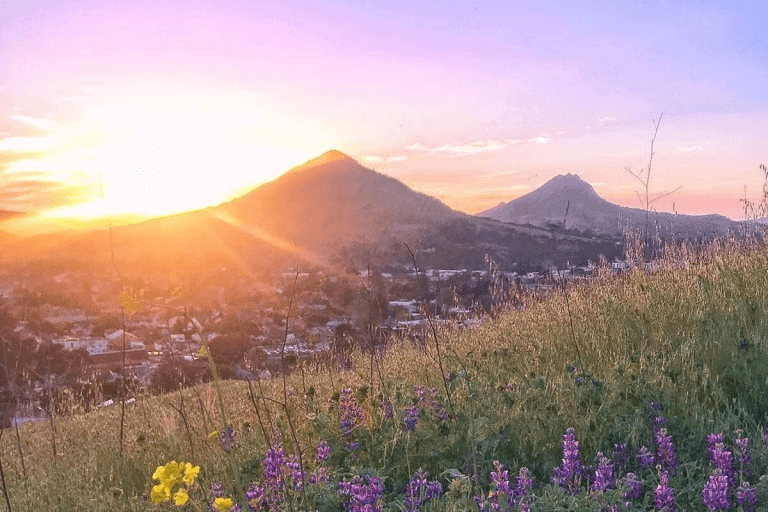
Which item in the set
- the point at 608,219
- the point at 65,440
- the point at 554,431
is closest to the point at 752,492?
the point at 554,431

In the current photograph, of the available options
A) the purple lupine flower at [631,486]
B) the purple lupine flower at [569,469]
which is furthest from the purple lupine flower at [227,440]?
the purple lupine flower at [631,486]

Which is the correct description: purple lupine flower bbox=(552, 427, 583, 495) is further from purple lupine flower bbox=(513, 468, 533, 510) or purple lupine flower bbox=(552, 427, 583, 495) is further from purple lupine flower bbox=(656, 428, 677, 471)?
purple lupine flower bbox=(656, 428, 677, 471)

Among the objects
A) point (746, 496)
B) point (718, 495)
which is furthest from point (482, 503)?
point (746, 496)

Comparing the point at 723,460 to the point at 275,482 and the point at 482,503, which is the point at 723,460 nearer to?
the point at 482,503

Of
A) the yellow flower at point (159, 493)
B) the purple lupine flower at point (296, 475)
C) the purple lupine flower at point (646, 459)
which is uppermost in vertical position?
the yellow flower at point (159, 493)

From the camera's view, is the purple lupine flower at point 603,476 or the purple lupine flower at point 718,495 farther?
the purple lupine flower at point 603,476

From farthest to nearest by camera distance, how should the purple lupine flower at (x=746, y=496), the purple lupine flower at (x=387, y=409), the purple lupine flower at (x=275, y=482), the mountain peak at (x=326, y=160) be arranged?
the mountain peak at (x=326, y=160), the purple lupine flower at (x=387, y=409), the purple lupine flower at (x=275, y=482), the purple lupine flower at (x=746, y=496)

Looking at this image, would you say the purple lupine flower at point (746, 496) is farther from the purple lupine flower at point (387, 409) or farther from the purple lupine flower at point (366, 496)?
the purple lupine flower at point (387, 409)

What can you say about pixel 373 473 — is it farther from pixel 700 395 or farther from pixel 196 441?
pixel 196 441
